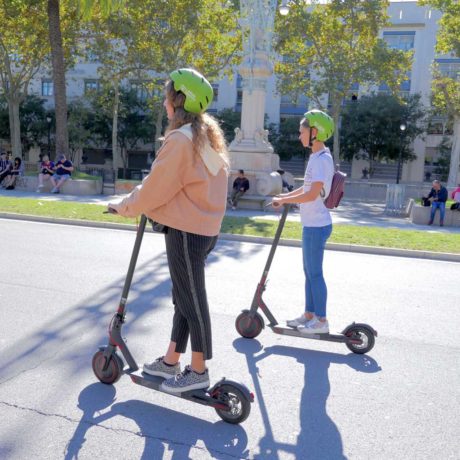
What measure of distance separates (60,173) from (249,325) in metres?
17.2

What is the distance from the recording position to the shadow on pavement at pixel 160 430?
3004 mm

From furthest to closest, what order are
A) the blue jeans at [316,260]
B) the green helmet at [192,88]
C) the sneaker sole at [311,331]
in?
the sneaker sole at [311,331] < the blue jeans at [316,260] < the green helmet at [192,88]

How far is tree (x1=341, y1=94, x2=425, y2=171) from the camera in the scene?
139 feet

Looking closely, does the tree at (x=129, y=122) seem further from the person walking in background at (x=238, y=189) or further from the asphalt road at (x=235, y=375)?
the asphalt road at (x=235, y=375)

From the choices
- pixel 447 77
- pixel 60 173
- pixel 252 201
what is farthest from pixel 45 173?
pixel 447 77

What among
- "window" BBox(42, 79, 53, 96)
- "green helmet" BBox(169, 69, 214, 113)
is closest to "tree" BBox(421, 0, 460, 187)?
"green helmet" BBox(169, 69, 214, 113)

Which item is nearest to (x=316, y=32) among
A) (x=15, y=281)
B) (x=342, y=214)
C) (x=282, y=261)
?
(x=342, y=214)

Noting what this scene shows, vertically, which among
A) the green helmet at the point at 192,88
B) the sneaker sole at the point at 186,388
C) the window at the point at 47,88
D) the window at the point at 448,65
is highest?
the window at the point at 448,65

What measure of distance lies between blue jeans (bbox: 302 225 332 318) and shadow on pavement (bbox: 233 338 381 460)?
41 centimetres

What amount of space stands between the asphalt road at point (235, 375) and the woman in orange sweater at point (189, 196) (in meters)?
0.43

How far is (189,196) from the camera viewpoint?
3178 millimetres

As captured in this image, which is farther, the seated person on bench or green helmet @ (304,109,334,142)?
the seated person on bench

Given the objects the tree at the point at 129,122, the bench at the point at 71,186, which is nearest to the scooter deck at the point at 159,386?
the bench at the point at 71,186

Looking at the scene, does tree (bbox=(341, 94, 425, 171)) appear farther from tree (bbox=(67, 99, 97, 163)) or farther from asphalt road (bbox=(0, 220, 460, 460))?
asphalt road (bbox=(0, 220, 460, 460))
